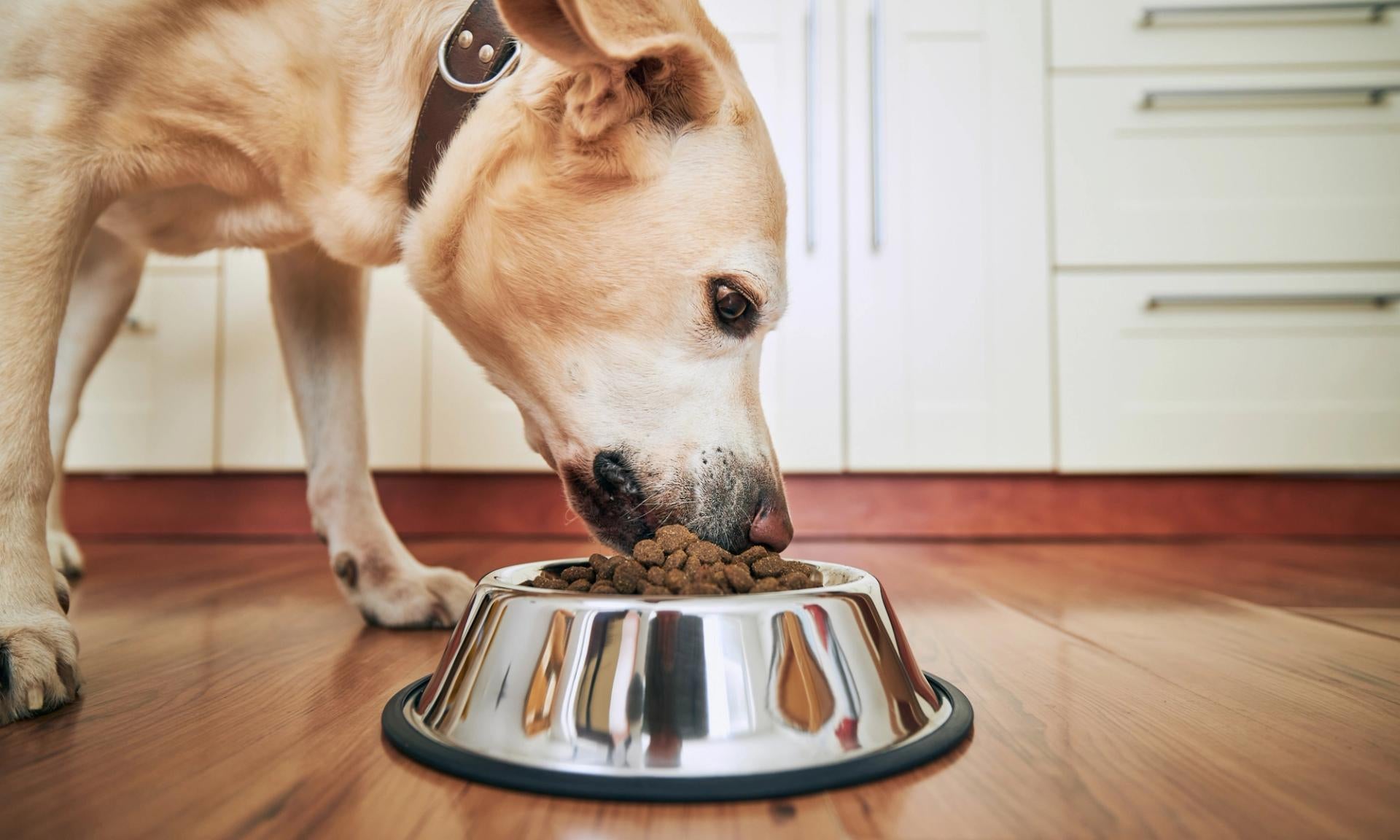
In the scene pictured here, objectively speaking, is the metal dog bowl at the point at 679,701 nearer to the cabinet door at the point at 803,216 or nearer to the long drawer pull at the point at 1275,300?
the cabinet door at the point at 803,216

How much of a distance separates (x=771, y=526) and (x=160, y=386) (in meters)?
2.07

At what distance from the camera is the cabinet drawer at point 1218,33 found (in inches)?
88.9

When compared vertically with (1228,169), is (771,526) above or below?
below

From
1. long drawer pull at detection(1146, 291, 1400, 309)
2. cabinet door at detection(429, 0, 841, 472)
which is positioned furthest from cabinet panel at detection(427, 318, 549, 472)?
long drawer pull at detection(1146, 291, 1400, 309)

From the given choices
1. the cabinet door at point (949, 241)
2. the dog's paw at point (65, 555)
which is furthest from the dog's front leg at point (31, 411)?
the cabinet door at point (949, 241)

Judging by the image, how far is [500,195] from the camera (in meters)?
0.99

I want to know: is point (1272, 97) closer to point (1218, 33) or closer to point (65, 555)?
point (1218, 33)

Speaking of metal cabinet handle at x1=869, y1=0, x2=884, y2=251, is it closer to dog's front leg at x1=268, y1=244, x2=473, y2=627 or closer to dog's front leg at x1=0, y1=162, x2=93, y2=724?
dog's front leg at x1=268, y1=244, x2=473, y2=627

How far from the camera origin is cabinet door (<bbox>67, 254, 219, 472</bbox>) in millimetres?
2357

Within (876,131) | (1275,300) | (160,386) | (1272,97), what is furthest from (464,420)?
(1272,97)

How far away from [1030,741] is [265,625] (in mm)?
995

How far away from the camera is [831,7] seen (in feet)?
7.64

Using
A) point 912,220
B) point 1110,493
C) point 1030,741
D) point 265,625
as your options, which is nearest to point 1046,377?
point 1110,493

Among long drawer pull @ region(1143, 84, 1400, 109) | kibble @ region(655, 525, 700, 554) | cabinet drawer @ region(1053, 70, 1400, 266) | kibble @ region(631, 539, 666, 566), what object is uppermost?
long drawer pull @ region(1143, 84, 1400, 109)
